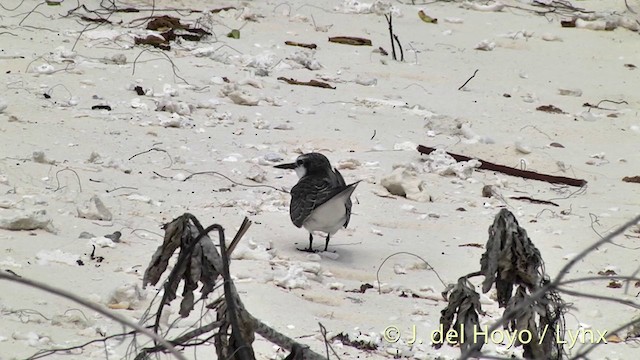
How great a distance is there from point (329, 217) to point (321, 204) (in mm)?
74

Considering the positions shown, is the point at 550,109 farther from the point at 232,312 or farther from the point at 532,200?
the point at 232,312

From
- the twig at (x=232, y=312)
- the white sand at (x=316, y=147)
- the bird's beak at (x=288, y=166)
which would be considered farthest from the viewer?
the bird's beak at (x=288, y=166)

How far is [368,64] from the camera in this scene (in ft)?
26.4

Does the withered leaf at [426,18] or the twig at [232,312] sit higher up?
the twig at [232,312]

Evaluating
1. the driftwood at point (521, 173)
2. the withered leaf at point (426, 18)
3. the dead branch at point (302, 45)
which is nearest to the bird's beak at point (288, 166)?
the driftwood at point (521, 173)

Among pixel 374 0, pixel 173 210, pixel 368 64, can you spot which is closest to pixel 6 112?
pixel 173 210

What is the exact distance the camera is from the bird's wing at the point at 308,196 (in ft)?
16.1

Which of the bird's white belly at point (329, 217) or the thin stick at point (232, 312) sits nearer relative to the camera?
the thin stick at point (232, 312)

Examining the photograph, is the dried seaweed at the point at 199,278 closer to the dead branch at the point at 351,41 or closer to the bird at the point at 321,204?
the bird at the point at 321,204

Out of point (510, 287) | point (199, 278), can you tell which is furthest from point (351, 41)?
point (199, 278)

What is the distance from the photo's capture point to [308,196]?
4977mm

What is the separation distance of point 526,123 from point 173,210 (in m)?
2.95

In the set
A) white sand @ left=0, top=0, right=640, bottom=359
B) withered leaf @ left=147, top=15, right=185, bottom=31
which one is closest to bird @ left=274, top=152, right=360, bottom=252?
white sand @ left=0, top=0, right=640, bottom=359

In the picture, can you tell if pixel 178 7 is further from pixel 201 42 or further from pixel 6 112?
pixel 6 112
